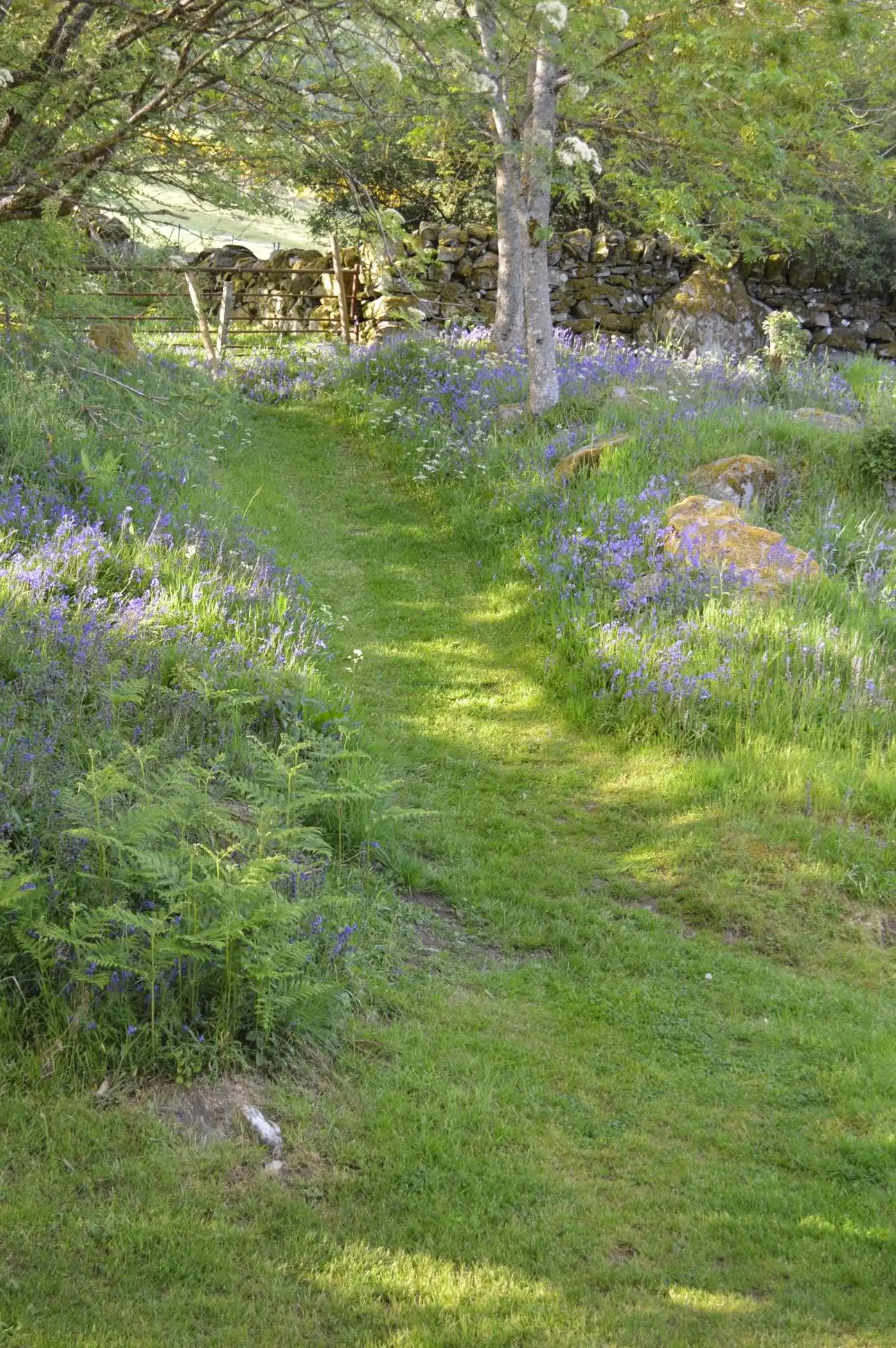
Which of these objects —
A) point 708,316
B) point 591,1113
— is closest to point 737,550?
point 591,1113

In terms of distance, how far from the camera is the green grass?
3.12 metres

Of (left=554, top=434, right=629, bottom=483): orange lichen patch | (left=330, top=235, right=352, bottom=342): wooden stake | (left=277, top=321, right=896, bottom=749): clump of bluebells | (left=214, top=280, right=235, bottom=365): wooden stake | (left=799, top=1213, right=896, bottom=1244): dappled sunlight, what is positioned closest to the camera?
(left=799, top=1213, right=896, bottom=1244): dappled sunlight

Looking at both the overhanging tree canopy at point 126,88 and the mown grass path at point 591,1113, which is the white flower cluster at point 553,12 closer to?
the overhanging tree canopy at point 126,88

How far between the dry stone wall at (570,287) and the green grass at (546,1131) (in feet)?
44.4

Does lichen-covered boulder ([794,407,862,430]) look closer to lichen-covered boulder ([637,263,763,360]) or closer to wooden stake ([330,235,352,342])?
lichen-covered boulder ([637,263,763,360])

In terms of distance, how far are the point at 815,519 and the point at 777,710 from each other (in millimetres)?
3604

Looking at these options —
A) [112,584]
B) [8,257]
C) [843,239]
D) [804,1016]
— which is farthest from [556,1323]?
[843,239]

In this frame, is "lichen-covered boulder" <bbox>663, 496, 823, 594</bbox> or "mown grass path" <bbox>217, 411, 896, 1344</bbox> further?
"lichen-covered boulder" <bbox>663, 496, 823, 594</bbox>

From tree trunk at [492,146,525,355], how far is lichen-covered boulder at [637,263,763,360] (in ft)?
17.0

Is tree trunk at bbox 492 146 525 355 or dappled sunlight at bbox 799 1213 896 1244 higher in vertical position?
tree trunk at bbox 492 146 525 355

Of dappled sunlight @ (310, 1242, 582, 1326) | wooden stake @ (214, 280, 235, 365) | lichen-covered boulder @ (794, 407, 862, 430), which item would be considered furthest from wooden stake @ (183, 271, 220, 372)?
lichen-covered boulder @ (794, 407, 862, 430)

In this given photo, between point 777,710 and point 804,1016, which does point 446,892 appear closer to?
point 804,1016

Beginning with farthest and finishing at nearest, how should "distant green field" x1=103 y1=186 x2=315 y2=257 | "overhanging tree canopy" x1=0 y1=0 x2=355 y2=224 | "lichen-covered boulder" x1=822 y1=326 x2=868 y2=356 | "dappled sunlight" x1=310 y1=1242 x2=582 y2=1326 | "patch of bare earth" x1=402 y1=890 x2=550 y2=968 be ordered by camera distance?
1. "lichen-covered boulder" x1=822 y1=326 x2=868 y2=356
2. "patch of bare earth" x1=402 y1=890 x2=550 y2=968
3. "distant green field" x1=103 y1=186 x2=315 y2=257
4. "overhanging tree canopy" x1=0 y1=0 x2=355 y2=224
5. "dappled sunlight" x1=310 y1=1242 x2=582 y2=1326

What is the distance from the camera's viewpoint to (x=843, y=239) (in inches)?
759
